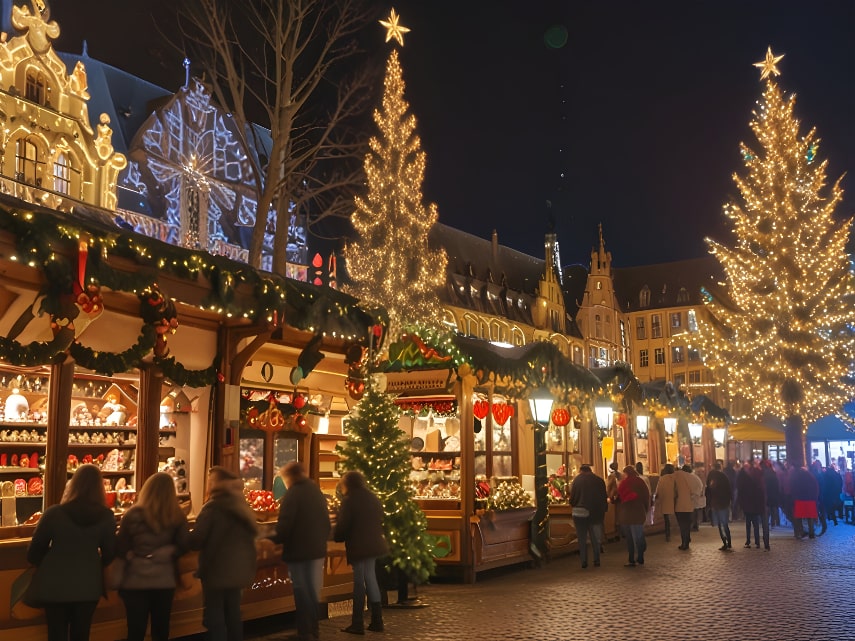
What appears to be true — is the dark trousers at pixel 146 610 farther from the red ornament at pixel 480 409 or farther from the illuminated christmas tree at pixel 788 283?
the illuminated christmas tree at pixel 788 283

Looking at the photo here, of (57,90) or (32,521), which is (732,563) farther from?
(57,90)

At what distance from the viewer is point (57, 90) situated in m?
27.4

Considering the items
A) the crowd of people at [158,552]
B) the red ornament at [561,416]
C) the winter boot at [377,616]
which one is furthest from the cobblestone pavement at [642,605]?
the red ornament at [561,416]

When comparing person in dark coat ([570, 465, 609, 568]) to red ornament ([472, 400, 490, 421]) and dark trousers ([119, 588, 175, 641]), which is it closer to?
red ornament ([472, 400, 490, 421])

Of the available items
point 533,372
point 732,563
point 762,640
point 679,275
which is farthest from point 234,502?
point 679,275

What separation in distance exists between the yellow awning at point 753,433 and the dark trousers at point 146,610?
2449 cm

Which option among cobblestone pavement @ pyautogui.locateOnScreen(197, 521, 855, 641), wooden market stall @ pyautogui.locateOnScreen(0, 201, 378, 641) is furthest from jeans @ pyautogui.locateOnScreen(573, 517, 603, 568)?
wooden market stall @ pyautogui.locateOnScreen(0, 201, 378, 641)

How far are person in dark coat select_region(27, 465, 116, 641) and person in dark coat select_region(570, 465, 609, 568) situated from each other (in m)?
10.1

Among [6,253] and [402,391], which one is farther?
[402,391]

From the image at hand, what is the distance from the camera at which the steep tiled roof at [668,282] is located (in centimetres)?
7775

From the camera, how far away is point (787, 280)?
27766 millimetres

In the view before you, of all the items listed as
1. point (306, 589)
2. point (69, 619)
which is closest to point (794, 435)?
point (306, 589)

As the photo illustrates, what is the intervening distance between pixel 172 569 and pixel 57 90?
78.7 ft

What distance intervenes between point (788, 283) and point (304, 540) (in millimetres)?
23052
